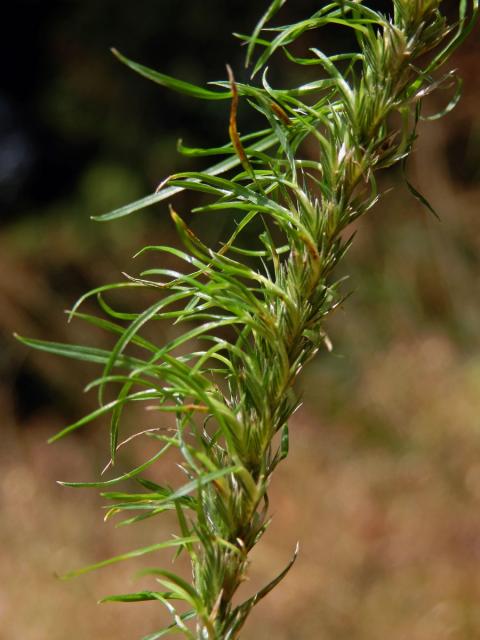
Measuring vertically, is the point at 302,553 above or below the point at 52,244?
below

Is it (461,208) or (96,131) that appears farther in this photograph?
(96,131)

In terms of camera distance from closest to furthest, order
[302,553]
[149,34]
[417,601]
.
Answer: [417,601]
[302,553]
[149,34]

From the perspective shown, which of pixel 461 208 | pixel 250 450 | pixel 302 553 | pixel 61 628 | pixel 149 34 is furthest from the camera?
pixel 149 34

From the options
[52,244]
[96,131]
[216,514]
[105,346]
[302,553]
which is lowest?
[302,553]

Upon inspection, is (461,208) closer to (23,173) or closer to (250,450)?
(23,173)

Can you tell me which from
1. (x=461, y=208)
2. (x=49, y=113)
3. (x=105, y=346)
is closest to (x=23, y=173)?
(x=49, y=113)

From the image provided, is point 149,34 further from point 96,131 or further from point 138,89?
point 96,131
